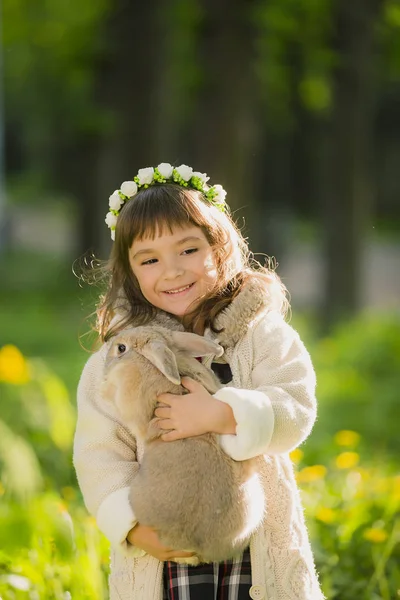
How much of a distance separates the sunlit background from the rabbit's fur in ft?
1.32

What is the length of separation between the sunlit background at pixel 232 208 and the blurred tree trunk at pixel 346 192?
0.08 ft

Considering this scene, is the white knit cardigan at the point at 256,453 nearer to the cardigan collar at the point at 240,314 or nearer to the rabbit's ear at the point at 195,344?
the cardigan collar at the point at 240,314

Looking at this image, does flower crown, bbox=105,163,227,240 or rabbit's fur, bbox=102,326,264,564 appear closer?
rabbit's fur, bbox=102,326,264,564

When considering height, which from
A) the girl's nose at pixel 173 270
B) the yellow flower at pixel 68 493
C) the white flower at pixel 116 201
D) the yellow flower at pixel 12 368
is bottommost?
the yellow flower at pixel 68 493

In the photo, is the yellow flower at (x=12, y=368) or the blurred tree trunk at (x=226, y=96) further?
the blurred tree trunk at (x=226, y=96)

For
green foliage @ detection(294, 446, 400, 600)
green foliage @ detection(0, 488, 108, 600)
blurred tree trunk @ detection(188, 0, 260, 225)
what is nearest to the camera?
green foliage @ detection(0, 488, 108, 600)

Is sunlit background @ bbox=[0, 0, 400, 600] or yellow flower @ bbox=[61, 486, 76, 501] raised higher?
sunlit background @ bbox=[0, 0, 400, 600]

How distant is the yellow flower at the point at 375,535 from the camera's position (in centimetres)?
397

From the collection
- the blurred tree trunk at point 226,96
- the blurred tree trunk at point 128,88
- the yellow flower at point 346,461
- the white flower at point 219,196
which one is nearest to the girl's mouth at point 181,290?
the white flower at point 219,196

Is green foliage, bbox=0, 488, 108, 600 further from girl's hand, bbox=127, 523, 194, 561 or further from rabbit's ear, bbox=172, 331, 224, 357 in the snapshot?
rabbit's ear, bbox=172, 331, 224, 357

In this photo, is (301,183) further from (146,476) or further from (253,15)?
(146,476)

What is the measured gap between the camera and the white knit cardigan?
9.03 ft

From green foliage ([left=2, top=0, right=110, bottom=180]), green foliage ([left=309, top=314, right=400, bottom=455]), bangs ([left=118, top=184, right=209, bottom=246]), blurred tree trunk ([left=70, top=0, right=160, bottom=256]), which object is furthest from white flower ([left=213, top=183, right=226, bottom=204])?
green foliage ([left=2, top=0, right=110, bottom=180])

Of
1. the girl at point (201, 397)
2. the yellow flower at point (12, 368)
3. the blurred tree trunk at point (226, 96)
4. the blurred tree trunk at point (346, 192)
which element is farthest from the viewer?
the blurred tree trunk at point (346, 192)
